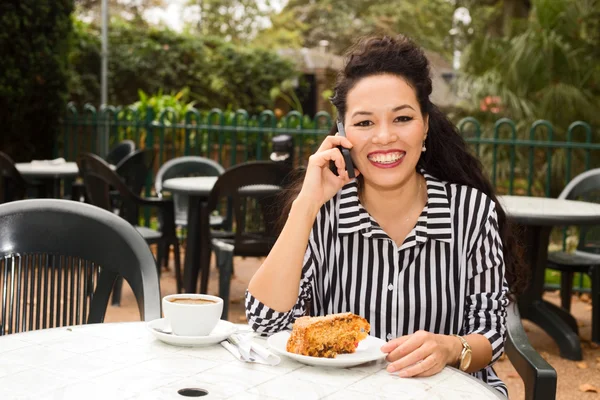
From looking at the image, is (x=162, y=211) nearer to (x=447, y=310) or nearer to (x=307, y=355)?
(x=447, y=310)

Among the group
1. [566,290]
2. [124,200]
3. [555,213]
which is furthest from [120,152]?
[555,213]

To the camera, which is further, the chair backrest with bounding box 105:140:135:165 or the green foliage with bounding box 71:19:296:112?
the green foliage with bounding box 71:19:296:112

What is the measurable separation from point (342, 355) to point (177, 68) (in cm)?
1584

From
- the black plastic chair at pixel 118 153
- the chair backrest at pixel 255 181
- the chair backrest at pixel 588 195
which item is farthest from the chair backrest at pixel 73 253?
the black plastic chair at pixel 118 153

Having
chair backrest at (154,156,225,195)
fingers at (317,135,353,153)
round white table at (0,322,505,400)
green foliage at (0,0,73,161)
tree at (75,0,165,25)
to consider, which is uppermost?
tree at (75,0,165,25)

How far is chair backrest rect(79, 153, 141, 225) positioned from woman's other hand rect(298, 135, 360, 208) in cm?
372

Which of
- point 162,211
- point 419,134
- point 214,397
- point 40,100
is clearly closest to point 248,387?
point 214,397

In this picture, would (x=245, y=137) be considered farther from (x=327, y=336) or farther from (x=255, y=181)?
(x=327, y=336)

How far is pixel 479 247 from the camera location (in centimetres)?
234

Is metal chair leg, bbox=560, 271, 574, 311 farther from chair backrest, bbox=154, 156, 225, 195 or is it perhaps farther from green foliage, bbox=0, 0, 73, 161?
green foliage, bbox=0, 0, 73, 161

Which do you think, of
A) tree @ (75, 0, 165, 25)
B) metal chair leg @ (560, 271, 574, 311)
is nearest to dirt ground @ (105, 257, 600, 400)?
metal chair leg @ (560, 271, 574, 311)

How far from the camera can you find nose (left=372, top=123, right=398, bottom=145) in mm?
2299

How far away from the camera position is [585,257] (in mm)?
5344

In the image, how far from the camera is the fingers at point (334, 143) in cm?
235
